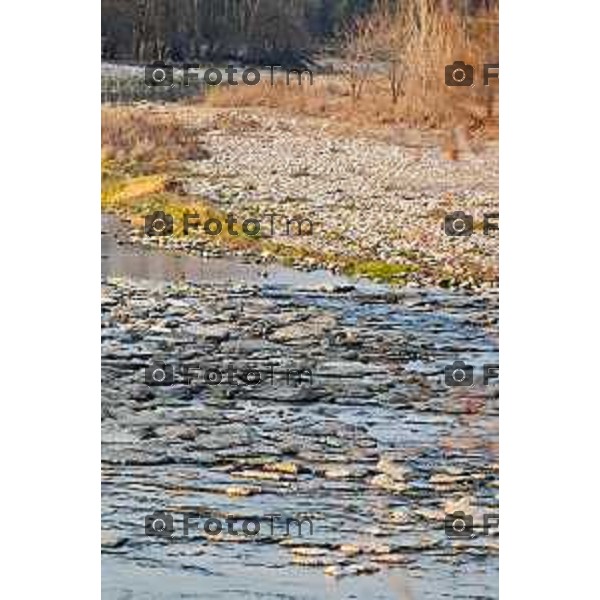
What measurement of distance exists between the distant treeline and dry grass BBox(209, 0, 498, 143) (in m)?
0.05

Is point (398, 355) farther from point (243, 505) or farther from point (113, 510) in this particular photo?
point (113, 510)

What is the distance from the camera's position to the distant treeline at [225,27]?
9.06 feet

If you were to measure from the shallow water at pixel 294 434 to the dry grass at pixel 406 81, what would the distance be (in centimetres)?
29

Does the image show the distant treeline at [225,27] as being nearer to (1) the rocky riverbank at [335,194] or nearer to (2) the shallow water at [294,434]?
(1) the rocky riverbank at [335,194]

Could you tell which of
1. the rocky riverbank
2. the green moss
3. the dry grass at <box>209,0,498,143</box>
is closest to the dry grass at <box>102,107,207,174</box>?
the rocky riverbank

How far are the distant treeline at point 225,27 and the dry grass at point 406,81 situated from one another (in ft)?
0.16

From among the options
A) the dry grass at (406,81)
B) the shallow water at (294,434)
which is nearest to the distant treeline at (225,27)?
the dry grass at (406,81)

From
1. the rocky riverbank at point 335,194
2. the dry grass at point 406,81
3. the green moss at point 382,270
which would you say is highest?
the dry grass at point 406,81

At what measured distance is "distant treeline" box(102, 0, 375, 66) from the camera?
2.76 metres

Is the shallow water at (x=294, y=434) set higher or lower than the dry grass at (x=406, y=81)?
lower

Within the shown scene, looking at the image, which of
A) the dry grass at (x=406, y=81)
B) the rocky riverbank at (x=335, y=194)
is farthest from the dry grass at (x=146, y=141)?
the dry grass at (x=406, y=81)
